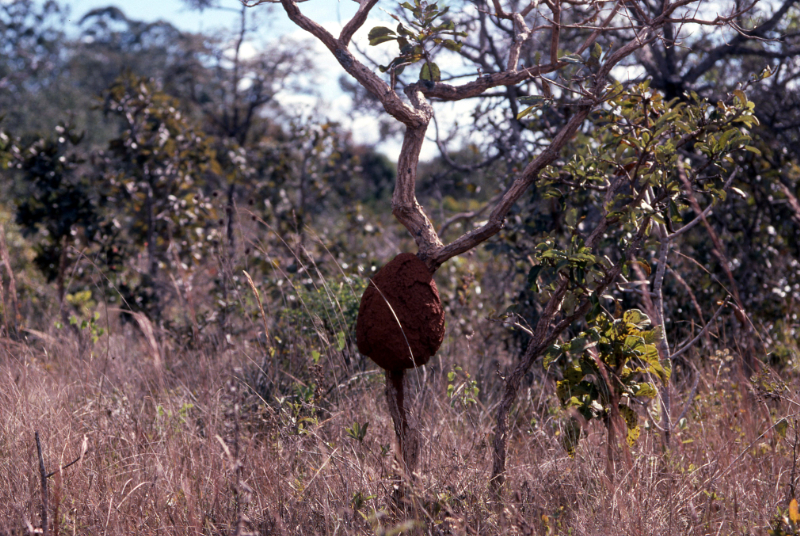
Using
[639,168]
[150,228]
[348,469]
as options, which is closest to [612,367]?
[639,168]

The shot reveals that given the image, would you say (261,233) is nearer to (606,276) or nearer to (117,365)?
(117,365)

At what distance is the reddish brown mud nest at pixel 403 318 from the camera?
6.43 feet

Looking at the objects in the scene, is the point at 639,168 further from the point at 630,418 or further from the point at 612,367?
the point at 630,418

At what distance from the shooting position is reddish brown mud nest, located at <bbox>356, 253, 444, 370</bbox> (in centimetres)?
196

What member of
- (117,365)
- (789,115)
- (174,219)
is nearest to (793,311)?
(789,115)

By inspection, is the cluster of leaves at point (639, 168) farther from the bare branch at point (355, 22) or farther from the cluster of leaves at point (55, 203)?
the cluster of leaves at point (55, 203)

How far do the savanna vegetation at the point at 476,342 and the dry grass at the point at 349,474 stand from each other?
2 centimetres

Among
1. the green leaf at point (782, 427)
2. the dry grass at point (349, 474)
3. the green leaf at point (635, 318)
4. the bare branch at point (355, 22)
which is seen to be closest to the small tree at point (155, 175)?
the dry grass at point (349, 474)

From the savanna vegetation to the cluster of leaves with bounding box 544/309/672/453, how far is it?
0.01 meters

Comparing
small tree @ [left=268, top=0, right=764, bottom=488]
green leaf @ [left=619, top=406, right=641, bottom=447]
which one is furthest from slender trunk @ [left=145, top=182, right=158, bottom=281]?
green leaf @ [left=619, top=406, right=641, bottom=447]

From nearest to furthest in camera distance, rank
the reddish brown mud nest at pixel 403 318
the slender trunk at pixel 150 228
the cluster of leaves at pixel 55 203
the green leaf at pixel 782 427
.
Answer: the reddish brown mud nest at pixel 403 318 < the green leaf at pixel 782 427 < the cluster of leaves at pixel 55 203 < the slender trunk at pixel 150 228

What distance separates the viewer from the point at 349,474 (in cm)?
216

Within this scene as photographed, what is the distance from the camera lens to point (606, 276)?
2.13 meters

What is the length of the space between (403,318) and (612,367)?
0.85m
